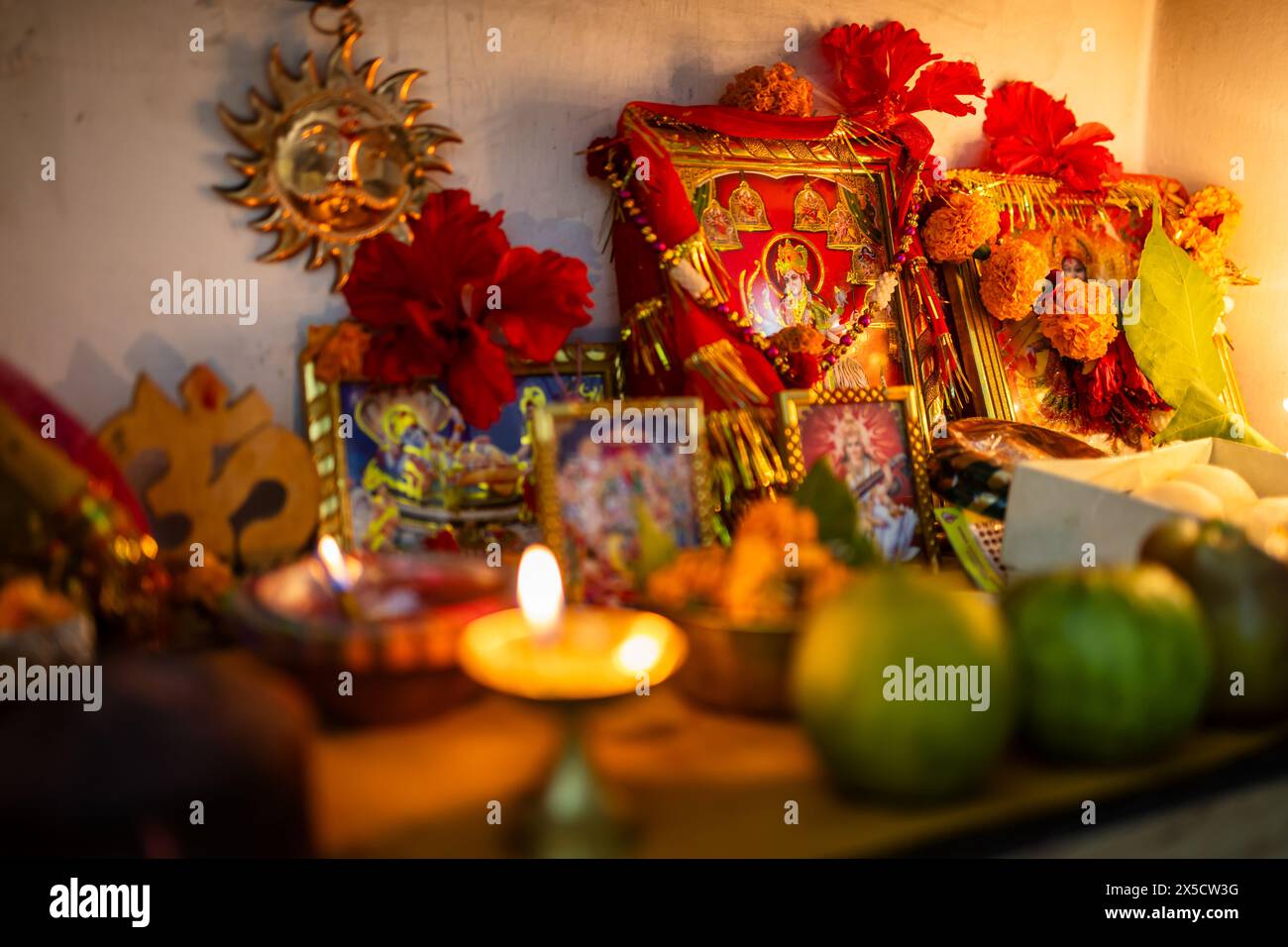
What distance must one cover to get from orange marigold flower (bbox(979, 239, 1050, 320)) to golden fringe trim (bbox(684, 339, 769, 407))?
0.67 metres

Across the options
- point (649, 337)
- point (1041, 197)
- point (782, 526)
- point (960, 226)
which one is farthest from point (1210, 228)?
point (782, 526)

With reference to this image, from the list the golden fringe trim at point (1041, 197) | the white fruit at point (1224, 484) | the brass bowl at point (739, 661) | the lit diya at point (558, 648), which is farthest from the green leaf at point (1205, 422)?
the lit diya at point (558, 648)

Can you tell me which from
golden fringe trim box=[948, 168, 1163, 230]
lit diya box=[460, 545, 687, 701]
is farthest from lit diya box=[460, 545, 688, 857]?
golden fringe trim box=[948, 168, 1163, 230]

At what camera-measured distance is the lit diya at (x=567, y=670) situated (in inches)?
21.0

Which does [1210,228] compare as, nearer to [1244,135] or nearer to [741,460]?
[1244,135]

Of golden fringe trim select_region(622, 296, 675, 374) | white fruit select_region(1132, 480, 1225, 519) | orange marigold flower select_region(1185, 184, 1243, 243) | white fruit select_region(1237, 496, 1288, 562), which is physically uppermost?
orange marigold flower select_region(1185, 184, 1243, 243)

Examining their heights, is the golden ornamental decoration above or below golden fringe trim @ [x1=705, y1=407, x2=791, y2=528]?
above

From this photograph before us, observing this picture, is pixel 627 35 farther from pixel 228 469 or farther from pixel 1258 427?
pixel 1258 427

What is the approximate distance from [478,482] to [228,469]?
309 mm

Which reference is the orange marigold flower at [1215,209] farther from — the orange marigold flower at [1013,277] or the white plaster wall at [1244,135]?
the orange marigold flower at [1013,277]

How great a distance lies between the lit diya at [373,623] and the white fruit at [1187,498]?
0.75 m

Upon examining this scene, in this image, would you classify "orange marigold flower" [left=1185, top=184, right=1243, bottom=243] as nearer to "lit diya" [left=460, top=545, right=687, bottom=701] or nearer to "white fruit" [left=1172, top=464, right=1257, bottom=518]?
"white fruit" [left=1172, top=464, right=1257, bottom=518]

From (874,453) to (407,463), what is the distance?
24.5 inches

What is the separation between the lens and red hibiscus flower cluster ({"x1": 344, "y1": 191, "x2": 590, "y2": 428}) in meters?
1.22
